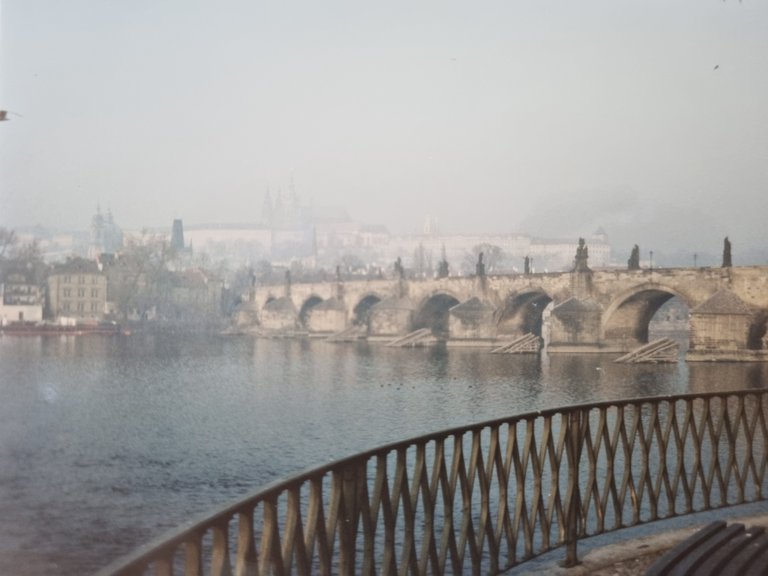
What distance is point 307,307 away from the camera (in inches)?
2188

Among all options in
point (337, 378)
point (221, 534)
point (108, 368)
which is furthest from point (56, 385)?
point (221, 534)

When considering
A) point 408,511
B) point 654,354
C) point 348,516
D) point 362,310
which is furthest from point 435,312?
point 348,516

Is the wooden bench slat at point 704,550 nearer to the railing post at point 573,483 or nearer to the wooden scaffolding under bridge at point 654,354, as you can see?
the railing post at point 573,483

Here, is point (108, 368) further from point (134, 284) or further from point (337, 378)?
point (134, 284)

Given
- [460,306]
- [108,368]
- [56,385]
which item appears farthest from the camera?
[460,306]

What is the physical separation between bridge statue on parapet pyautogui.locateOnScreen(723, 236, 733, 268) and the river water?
4111 millimetres

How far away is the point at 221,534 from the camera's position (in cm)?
214

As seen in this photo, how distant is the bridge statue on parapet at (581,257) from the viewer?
3380 centimetres

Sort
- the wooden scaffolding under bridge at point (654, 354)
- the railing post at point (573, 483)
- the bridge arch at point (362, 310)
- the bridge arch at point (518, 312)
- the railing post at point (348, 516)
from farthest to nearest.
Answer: the bridge arch at point (362, 310)
the bridge arch at point (518, 312)
the wooden scaffolding under bridge at point (654, 354)
the railing post at point (573, 483)
the railing post at point (348, 516)

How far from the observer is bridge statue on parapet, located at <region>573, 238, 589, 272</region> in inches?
1331

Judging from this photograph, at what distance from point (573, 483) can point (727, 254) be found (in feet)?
89.8

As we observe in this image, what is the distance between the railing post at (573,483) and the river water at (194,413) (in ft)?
15.2

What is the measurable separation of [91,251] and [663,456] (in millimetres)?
29738

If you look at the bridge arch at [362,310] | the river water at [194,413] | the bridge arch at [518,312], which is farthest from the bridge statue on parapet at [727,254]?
the bridge arch at [362,310]
